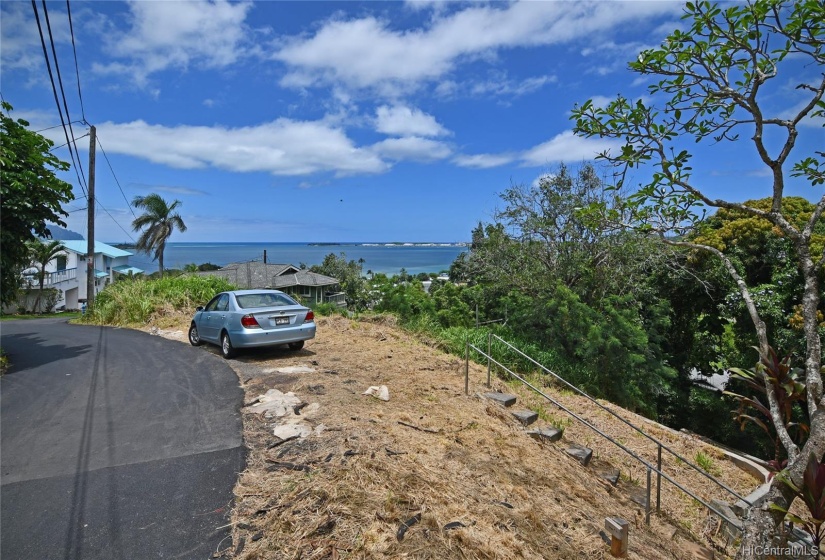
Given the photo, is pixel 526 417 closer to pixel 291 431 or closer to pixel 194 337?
pixel 291 431

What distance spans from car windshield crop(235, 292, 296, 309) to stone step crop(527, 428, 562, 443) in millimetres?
5939

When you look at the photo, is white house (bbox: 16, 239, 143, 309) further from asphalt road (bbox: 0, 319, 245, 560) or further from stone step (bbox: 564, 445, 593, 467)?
stone step (bbox: 564, 445, 593, 467)

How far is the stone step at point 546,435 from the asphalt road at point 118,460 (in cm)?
392

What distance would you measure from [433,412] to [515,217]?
855 cm

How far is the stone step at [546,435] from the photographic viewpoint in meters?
6.27

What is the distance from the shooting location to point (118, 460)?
4711 millimetres

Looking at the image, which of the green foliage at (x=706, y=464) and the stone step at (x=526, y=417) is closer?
the stone step at (x=526, y=417)

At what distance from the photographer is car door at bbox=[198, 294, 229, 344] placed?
9952mm

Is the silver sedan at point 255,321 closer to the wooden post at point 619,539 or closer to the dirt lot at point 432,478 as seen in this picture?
the dirt lot at point 432,478

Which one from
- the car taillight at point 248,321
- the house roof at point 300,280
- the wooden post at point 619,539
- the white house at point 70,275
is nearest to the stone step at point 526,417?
the wooden post at point 619,539


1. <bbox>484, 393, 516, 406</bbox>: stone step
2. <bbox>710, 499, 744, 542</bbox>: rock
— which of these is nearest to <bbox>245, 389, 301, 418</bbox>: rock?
<bbox>484, 393, 516, 406</bbox>: stone step

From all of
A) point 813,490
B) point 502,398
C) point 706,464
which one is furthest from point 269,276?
point 813,490

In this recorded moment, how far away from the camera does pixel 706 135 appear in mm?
3988

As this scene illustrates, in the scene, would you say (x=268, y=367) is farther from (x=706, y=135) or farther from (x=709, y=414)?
(x=709, y=414)
